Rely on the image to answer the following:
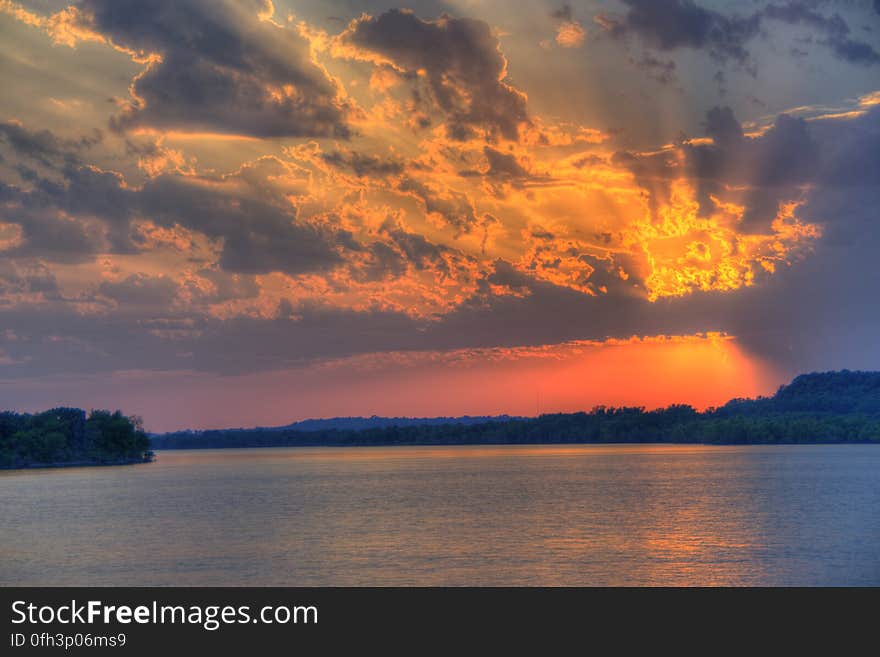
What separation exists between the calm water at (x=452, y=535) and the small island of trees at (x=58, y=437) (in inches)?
3294

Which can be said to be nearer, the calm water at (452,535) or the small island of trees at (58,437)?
the calm water at (452,535)

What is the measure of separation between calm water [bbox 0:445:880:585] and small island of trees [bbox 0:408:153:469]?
275 feet

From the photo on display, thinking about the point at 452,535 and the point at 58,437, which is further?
the point at 58,437

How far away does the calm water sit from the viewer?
41.6m

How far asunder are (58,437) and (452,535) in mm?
146794

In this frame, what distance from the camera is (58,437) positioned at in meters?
181

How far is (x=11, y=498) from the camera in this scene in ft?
312

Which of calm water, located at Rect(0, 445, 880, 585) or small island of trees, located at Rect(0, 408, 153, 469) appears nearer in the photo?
calm water, located at Rect(0, 445, 880, 585)

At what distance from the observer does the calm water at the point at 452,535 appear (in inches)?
1639
